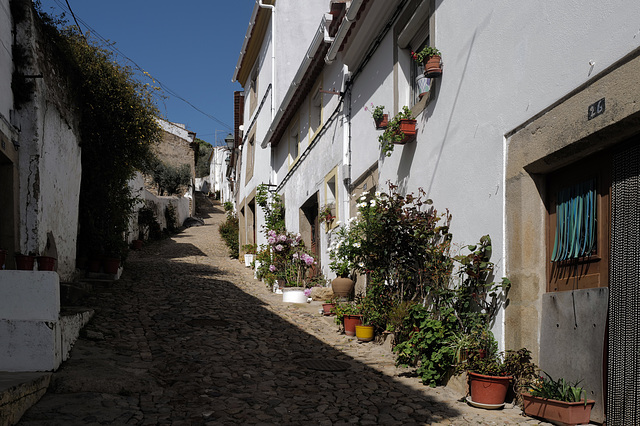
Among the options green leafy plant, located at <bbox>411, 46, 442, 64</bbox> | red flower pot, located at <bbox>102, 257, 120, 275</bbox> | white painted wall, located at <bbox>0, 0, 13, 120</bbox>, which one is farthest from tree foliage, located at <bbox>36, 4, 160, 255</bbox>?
green leafy plant, located at <bbox>411, 46, 442, 64</bbox>

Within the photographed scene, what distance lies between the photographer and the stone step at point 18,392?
3938mm

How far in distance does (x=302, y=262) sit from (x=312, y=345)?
196 inches

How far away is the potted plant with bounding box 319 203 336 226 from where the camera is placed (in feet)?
37.6

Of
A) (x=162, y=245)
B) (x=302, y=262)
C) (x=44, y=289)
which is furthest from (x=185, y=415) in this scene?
(x=162, y=245)

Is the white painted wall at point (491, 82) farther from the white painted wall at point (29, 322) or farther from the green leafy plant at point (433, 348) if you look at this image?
the white painted wall at point (29, 322)

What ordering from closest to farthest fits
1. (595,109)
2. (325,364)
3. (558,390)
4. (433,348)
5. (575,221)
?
(595,109) < (558,390) < (575,221) < (433,348) < (325,364)

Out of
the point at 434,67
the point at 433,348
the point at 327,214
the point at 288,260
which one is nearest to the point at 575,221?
the point at 433,348

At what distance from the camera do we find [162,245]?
22141mm

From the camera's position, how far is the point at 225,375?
6062 mm

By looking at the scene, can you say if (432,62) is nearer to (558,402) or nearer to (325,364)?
(325,364)

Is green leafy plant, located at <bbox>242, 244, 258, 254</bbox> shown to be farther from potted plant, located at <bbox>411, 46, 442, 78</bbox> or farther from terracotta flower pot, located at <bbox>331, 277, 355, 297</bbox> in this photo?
potted plant, located at <bbox>411, 46, 442, 78</bbox>

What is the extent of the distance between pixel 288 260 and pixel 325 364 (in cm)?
656

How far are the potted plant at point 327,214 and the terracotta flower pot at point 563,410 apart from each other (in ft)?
23.5

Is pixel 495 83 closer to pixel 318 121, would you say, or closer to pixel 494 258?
pixel 494 258
